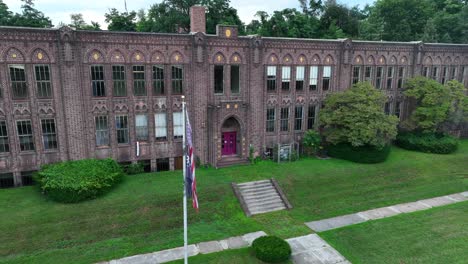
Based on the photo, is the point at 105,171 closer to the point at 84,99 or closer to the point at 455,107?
the point at 84,99

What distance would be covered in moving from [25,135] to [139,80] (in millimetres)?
8567

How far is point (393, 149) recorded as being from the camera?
3216cm

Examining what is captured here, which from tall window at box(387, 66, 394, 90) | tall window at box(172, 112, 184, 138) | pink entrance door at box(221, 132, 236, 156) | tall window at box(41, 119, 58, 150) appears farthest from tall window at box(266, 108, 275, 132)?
tall window at box(41, 119, 58, 150)

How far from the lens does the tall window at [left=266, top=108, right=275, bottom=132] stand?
28.8 meters

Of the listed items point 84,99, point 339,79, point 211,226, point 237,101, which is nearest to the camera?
point 211,226

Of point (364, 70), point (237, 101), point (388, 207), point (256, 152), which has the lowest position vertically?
point (388, 207)

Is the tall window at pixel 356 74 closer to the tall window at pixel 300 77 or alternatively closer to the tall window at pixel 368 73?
the tall window at pixel 368 73

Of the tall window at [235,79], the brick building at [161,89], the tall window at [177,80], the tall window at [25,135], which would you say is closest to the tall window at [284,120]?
the brick building at [161,89]

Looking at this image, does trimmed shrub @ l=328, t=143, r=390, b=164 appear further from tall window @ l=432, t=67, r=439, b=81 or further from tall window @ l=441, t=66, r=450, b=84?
tall window @ l=441, t=66, r=450, b=84

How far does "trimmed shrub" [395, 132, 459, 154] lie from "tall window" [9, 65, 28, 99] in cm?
3347

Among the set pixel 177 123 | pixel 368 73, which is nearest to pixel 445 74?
pixel 368 73

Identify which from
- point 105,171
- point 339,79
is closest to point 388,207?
point 339,79

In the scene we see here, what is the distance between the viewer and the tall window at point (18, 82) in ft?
68.1

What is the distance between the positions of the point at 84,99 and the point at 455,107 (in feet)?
113
